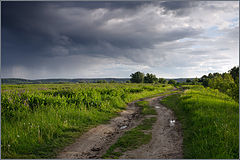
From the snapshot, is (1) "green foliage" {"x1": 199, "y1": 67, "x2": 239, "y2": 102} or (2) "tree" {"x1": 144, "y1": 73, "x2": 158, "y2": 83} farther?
(2) "tree" {"x1": 144, "y1": 73, "x2": 158, "y2": 83}

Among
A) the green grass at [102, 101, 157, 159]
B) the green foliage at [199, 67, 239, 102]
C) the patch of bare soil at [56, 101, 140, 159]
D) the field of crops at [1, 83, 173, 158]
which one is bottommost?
the patch of bare soil at [56, 101, 140, 159]

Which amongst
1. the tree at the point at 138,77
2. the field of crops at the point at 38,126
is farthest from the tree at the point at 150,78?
the field of crops at the point at 38,126

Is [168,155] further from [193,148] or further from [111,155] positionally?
[111,155]

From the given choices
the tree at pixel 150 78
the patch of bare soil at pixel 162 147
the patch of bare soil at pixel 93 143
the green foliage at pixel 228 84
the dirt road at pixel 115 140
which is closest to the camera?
the patch of bare soil at pixel 162 147

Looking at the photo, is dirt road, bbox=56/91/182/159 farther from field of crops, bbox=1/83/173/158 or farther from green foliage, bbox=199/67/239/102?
green foliage, bbox=199/67/239/102

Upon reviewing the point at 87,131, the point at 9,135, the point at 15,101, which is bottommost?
the point at 87,131

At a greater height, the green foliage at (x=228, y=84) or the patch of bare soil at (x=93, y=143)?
the green foliage at (x=228, y=84)

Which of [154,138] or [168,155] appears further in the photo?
[154,138]

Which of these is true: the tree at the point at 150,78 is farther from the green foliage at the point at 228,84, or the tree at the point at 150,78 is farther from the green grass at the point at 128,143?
the green grass at the point at 128,143

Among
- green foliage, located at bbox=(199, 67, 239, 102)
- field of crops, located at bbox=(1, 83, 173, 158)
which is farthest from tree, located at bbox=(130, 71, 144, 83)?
field of crops, located at bbox=(1, 83, 173, 158)

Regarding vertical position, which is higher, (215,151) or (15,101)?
(15,101)

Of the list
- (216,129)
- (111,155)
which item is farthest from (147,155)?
(216,129)

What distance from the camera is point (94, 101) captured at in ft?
43.2

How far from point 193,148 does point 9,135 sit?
6712 mm
